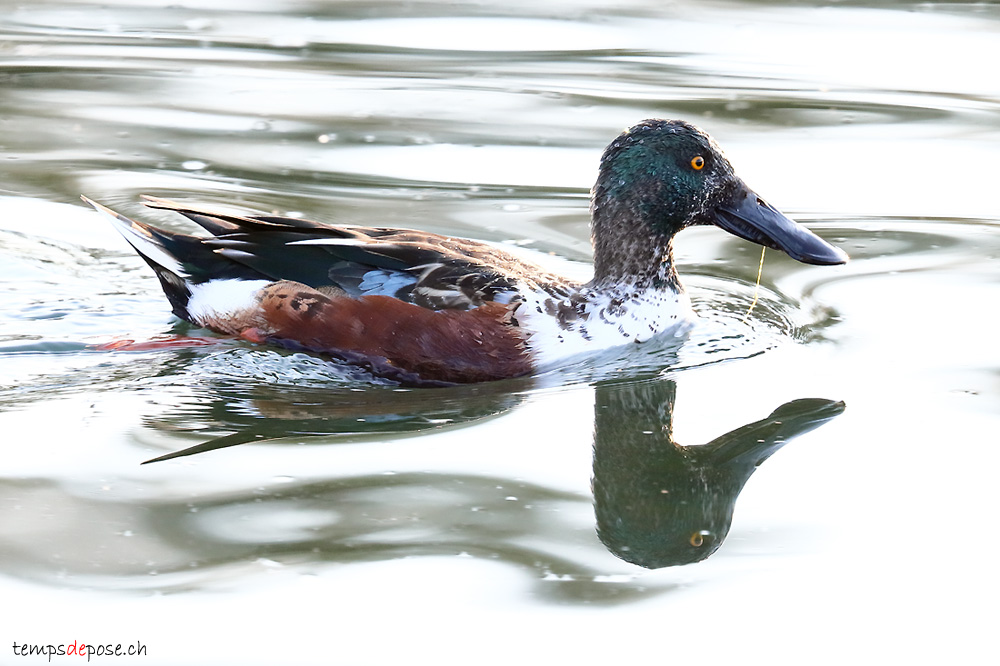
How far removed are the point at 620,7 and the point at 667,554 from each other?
8.96m

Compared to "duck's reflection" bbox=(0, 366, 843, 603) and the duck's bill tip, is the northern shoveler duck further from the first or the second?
"duck's reflection" bbox=(0, 366, 843, 603)

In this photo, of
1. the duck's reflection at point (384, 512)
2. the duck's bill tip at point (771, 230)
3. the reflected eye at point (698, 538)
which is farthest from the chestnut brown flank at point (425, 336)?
the reflected eye at point (698, 538)

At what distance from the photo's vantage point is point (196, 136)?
352 inches

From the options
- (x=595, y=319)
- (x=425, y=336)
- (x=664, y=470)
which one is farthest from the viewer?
(x=595, y=319)

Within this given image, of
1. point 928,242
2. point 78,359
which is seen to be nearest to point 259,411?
point 78,359

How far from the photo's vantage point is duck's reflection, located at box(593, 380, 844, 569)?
4.15 metres

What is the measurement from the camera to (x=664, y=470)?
15.5 ft

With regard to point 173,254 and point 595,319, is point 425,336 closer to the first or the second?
point 595,319

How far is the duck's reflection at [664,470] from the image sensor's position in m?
4.15

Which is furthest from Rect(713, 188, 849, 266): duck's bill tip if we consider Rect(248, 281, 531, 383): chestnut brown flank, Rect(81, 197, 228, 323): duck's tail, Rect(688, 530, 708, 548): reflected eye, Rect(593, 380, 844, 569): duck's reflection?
Rect(81, 197, 228, 323): duck's tail

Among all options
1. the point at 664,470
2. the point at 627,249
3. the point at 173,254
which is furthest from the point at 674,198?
the point at 173,254

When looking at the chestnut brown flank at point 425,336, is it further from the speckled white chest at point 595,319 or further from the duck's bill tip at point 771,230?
the duck's bill tip at point 771,230

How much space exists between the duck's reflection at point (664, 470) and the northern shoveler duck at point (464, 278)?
445 mm

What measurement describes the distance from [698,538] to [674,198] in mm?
2185
